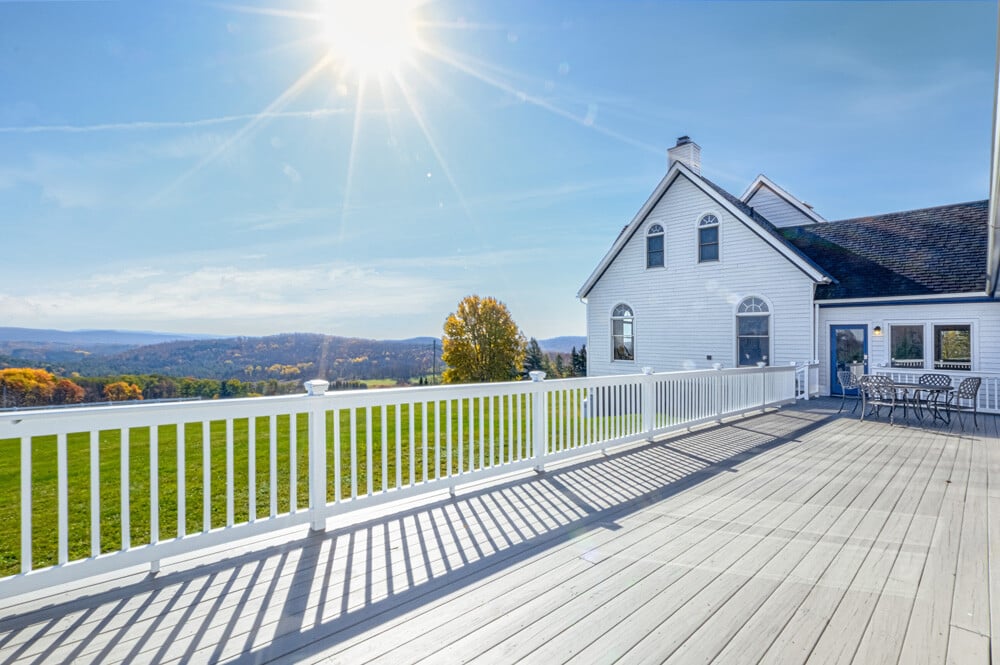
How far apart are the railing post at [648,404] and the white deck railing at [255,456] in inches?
0.7

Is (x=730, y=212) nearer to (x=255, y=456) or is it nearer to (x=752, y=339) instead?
(x=752, y=339)

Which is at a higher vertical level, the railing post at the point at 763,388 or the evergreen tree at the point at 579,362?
the railing post at the point at 763,388

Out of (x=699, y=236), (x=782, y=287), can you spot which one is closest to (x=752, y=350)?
(x=782, y=287)

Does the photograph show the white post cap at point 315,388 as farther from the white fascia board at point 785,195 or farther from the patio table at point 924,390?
the white fascia board at point 785,195

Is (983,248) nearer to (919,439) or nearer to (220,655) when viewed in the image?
(919,439)

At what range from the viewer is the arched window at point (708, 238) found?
12.2m

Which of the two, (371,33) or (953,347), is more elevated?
(371,33)

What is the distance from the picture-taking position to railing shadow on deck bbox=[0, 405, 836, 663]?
1.88m

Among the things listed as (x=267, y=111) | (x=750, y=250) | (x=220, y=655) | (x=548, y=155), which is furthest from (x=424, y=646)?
(x=267, y=111)

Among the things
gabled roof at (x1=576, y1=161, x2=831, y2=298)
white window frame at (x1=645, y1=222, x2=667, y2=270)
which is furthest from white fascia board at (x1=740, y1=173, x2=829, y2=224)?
white window frame at (x1=645, y1=222, x2=667, y2=270)

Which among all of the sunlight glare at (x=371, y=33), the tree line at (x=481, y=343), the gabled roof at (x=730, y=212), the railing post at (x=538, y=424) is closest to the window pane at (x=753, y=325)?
the gabled roof at (x=730, y=212)

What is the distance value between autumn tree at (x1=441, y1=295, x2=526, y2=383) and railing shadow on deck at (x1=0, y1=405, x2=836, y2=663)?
1226 inches

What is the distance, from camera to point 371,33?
8.86 m

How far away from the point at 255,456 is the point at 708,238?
12.1 metres
